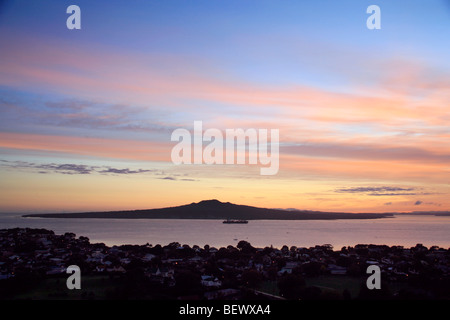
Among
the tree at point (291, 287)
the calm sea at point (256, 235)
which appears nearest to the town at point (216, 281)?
the tree at point (291, 287)

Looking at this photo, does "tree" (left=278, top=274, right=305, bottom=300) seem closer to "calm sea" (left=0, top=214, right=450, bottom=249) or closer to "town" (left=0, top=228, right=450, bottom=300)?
"town" (left=0, top=228, right=450, bottom=300)

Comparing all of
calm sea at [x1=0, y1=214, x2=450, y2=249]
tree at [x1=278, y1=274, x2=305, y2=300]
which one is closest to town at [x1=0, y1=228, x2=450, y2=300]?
tree at [x1=278, y1=274, x2=305, y2=300]

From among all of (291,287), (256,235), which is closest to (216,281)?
(291,287)

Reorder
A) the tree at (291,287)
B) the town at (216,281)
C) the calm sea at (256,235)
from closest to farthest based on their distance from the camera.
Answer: the town at (216,281)
the tree at (291,287)
the calm sea at (256,235)

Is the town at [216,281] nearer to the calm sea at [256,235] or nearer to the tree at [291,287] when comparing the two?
the tree at [291,287]

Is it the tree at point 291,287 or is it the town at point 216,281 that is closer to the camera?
the town at point 216,281

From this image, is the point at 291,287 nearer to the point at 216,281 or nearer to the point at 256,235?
the point at 216,281

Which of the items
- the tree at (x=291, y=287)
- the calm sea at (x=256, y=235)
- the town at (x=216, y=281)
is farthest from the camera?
the calm sea at (x=256, y=235)

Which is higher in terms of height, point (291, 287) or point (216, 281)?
point (291, 287)

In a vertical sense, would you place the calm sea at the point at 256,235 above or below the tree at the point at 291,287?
below

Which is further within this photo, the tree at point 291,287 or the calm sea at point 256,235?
the calm sea at point 256,235

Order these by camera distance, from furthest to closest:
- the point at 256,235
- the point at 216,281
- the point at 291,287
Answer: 1. the point at 256,235
2. the point at 216,281
3. the point at 291,287
